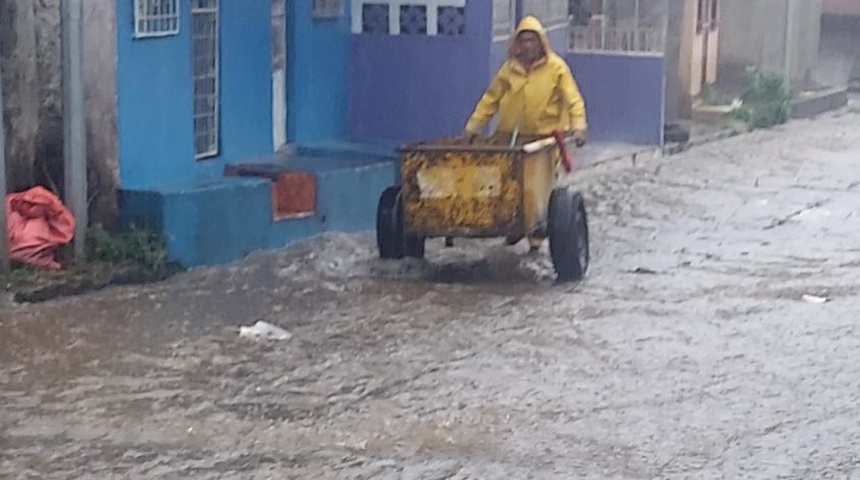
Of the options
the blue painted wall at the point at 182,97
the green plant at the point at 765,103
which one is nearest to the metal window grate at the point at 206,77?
the blue painted wall at the point at 182,97

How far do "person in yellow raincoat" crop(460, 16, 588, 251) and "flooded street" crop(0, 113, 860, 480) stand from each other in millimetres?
970

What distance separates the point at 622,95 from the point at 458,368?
9791 millimetres

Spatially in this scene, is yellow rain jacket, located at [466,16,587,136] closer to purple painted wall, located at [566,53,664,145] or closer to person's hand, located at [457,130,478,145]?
person's hand, located at [457,130,478,145]

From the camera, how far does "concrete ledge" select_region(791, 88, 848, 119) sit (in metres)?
22.8

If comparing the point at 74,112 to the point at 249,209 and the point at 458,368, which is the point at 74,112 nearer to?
the point at 249,209

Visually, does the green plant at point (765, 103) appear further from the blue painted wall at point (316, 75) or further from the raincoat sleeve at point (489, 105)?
the raincoat sleeve at point (489, 105)

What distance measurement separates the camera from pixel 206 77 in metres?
12.0

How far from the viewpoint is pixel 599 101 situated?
17.8 metres

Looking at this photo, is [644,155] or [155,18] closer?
[155,18]

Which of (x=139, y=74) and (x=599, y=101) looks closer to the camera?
(x=139, y=74)

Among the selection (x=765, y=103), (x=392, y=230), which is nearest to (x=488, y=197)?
(x=392, y=230)

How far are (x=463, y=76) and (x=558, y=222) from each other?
3859mm

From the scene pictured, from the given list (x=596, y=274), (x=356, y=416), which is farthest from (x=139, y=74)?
(x=356, y=416)

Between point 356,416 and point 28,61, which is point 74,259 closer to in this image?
point 28,61
